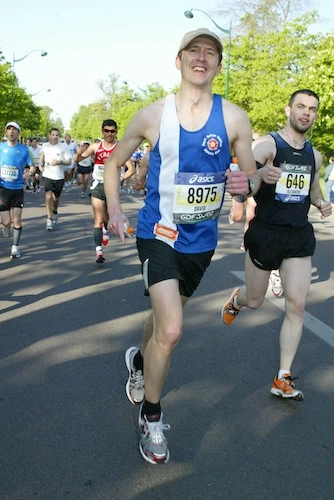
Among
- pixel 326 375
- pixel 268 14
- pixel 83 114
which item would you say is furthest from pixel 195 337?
pixel 83 114

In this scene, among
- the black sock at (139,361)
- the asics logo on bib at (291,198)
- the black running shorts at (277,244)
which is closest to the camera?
the black sock at (139,361)

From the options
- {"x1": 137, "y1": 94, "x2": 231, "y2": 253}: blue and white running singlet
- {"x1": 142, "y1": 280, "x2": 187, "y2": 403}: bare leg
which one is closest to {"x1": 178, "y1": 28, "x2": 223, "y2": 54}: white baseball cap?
{"x1": 137, "y1": 94, "x2": 231, "y2": 253}: blue and white running singlet

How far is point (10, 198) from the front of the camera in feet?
30.4

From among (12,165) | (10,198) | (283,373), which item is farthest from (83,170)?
(283,373)

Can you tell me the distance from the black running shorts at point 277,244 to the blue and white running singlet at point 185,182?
98cm

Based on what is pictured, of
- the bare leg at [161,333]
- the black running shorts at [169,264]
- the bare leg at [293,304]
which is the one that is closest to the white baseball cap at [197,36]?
the black running shorts at [169,264]

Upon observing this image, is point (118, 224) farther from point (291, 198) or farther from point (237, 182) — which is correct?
point (291, 198)

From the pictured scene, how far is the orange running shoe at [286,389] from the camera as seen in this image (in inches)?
161

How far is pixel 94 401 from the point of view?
4.00 m

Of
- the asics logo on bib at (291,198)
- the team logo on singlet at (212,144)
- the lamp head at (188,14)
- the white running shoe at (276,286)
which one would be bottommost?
the white running shoe at (276,286)

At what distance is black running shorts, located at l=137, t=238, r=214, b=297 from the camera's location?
11.1 feet

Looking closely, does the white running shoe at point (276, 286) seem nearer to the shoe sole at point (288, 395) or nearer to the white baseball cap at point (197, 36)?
the shoe sole at point (288, 395)

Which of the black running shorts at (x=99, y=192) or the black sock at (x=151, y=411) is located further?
the black running shorts at (x=99, y=192)

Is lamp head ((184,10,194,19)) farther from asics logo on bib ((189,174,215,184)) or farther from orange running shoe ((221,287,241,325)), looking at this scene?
asics logo on bib ((189,174,215,184))
